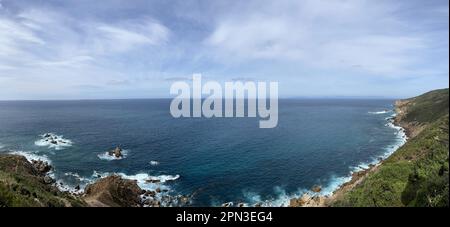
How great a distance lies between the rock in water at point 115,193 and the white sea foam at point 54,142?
31511 mm

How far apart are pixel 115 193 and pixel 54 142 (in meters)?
41.9

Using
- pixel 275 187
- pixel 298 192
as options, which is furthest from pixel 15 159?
pixel 298 192

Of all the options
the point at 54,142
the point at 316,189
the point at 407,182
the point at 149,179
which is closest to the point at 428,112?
the point at 316,189

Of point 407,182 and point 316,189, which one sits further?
point 316,189

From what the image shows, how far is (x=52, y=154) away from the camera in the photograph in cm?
5541

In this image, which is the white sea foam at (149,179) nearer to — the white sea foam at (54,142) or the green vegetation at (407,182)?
→ the white sea foam at (54,142)

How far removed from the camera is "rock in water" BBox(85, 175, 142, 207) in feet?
104

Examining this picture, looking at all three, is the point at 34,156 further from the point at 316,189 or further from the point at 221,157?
the point at 316,189

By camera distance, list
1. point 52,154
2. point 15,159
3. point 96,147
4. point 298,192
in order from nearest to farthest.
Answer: point 298,192 < point 15,159 < point 52,154 < point 96,147

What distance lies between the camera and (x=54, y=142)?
64938 millimetres

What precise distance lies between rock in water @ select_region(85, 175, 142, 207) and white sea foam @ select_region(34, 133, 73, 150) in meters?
31.5

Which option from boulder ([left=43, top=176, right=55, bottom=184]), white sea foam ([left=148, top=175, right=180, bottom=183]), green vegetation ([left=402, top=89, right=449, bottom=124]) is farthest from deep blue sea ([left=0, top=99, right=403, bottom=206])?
green vegetation ([left=402, top=89, right=449, bottom=124])
